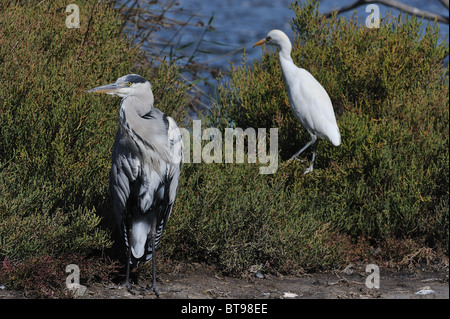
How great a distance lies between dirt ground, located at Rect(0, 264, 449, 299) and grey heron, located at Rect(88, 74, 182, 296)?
0.78 feet

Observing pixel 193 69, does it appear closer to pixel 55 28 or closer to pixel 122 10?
pixel 122 10

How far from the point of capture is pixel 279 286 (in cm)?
542

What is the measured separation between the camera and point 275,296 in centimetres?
517

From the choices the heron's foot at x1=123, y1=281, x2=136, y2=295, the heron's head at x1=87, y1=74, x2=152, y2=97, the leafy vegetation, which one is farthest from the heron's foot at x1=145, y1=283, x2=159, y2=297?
the heron's head at x1=87, y1=74, x2=152, y2=97

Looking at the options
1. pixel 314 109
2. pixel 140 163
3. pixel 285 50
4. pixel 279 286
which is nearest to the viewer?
pixel 140 163

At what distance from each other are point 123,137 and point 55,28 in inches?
107

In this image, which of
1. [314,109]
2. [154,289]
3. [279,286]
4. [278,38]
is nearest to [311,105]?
[314,109]

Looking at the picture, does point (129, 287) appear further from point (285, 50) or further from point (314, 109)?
point (285, 50)

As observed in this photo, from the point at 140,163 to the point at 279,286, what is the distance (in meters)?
1.73

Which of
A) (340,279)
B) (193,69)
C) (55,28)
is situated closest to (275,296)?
(340,279)

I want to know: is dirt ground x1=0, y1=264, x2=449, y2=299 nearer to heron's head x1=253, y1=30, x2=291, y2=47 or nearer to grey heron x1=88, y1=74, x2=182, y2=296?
grey heron x1=88, y1=74, x2=182, y2=296

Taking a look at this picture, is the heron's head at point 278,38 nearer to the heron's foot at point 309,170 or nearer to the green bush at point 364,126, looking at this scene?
the green bush at point 364,126

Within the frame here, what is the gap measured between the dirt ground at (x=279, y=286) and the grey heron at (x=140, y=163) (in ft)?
0.78

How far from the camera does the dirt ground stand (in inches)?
199
